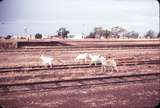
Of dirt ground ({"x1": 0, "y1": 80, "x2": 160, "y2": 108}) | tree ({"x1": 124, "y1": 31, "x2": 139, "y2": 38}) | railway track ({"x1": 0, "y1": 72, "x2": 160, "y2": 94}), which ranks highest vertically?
tree ({"x1": 124, "y1": 31, "x2": 139, "y2": 38})

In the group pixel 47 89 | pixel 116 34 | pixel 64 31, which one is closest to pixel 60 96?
pixel 47 89

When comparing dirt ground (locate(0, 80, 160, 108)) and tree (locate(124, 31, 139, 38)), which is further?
tree (locate(124, 31, 139, 38))

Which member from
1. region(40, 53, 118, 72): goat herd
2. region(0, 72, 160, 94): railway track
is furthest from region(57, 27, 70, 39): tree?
region(0, 72, 160, 94): railway track

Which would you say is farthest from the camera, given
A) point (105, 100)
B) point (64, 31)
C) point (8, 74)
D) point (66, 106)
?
point (64, 31)

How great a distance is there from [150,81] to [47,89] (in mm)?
3635

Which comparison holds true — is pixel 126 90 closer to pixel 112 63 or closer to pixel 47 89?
pixel 47 89

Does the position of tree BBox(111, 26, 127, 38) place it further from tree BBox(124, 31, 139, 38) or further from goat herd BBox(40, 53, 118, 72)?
goat herd BBox(40, 53, 118, 72)

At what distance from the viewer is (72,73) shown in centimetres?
1066

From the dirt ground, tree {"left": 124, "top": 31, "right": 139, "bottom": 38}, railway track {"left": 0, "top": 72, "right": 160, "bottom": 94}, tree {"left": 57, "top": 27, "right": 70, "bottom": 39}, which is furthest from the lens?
tree {"left": 124, "top": 31, "right": 139, "bottom": 38}

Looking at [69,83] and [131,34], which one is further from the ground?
[131,34]

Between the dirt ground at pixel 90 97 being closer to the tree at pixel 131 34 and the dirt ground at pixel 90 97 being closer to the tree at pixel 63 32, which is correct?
the tree at pixel 63 32

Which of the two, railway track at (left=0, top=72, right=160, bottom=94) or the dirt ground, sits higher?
railway track at (left=0, top=72, right=160, bottom=94)

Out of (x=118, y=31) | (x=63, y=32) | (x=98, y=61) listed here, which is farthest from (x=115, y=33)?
(x=98, y=61)

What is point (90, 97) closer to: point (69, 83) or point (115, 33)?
point (69, 83)
